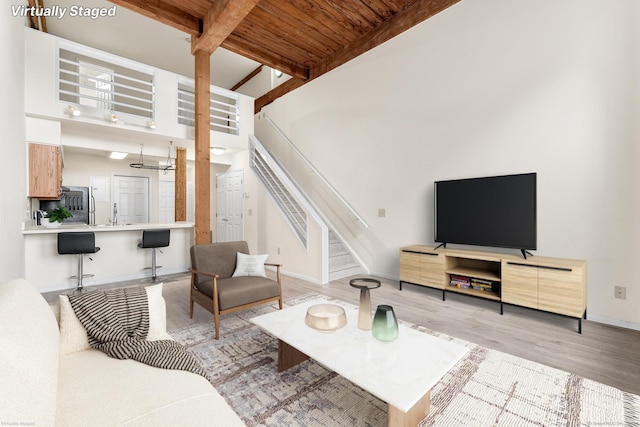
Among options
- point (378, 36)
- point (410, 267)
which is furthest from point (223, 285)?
point (378, 36)

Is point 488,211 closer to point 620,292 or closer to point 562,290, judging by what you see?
point 562,290

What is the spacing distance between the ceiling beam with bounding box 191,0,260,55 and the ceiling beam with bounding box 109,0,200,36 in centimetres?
16

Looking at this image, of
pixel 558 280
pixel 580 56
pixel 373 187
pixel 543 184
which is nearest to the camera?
pixel 558 280

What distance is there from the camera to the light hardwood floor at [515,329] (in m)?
2.24

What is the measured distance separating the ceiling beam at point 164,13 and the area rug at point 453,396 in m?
4.57

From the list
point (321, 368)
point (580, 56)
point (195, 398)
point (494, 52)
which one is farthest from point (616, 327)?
point (195, 398)

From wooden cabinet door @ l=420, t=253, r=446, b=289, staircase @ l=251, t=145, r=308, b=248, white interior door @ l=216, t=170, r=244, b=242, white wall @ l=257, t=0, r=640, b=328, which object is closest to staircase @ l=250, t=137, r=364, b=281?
staircase @ l=251, t=145, r=308, b=248

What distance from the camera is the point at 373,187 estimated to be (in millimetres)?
5203

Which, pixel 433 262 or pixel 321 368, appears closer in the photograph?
pixel 321 368

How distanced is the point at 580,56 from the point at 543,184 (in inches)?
53.6

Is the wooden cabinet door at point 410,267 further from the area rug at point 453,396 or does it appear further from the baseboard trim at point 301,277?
the area rug at point 453,396

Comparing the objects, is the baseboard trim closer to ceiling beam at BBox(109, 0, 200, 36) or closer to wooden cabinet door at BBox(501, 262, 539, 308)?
wooden cabinet door at BBox(501, 262, 539, 308)

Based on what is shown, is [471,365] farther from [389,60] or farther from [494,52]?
[389,60]

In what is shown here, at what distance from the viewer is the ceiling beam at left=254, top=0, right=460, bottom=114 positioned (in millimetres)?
4391
